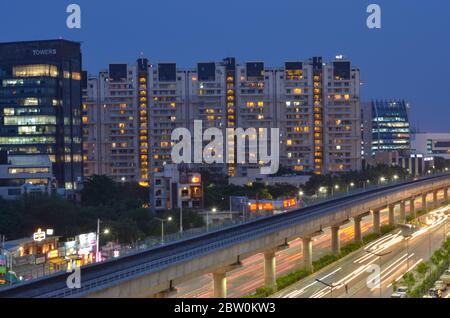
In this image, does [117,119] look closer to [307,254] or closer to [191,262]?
[307,254]

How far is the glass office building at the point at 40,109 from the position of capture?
63.2 metres

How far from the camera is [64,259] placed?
2536cm

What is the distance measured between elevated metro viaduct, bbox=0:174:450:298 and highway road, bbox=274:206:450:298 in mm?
1304

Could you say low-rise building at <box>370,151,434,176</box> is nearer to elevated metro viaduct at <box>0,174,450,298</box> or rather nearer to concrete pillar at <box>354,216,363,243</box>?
concrete pillar at <box>354,216,363,243</box>

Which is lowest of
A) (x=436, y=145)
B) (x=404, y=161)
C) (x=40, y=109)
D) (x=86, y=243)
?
(x=86, y=243)

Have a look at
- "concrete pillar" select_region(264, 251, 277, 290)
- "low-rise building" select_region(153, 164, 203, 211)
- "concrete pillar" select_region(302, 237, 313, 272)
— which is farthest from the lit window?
"concrete pillar" select_region(264, 251, 277, 290)

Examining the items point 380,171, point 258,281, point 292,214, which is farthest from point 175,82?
point 258,281

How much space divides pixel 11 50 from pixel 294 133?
3228 centimetres

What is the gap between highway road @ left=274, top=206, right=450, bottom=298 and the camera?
23.4 meters

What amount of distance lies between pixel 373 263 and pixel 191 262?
45.5 feet

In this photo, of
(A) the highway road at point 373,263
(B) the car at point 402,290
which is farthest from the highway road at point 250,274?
(B) the car at point 402,290

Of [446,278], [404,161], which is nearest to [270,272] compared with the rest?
[446,278]

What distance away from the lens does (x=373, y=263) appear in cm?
3005
